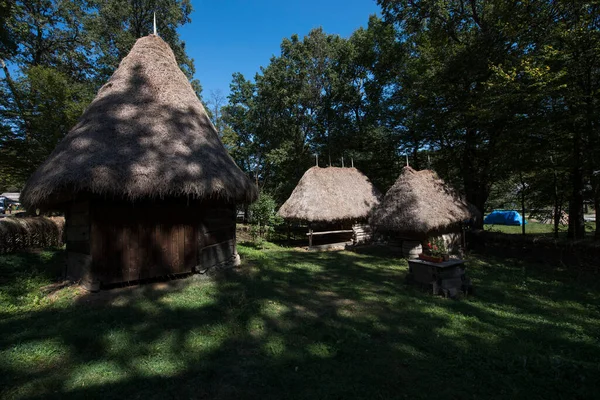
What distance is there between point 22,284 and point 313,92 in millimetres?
22675

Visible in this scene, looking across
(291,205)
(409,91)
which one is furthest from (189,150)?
(409,91)

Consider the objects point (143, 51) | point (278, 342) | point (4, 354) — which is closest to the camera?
point (4, 354)

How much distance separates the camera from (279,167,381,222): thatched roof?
1484cm

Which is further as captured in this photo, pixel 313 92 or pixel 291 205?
pixel 313 92

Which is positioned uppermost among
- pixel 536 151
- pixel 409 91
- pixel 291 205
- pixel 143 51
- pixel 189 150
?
pixel 409 91

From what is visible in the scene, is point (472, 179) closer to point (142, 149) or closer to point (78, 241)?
point (142, 149)

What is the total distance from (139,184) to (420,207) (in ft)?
31.4

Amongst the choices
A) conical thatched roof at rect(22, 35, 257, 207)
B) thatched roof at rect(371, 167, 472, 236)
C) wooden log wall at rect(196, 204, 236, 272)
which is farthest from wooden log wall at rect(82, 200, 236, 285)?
thatched roof at rect(371, 167, 472, 236)

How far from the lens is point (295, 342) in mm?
4273

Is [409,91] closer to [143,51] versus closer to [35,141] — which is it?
[143,51]

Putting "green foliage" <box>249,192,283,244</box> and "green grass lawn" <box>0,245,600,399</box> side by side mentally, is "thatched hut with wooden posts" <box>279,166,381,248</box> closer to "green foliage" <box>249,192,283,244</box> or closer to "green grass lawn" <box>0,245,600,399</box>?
"green foliage" <box>249,192,283,244</box>

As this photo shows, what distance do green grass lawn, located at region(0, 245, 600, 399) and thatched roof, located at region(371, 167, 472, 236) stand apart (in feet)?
12.3

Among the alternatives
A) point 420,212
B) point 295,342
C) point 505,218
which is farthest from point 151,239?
point 505,218

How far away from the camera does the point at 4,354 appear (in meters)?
3.78
